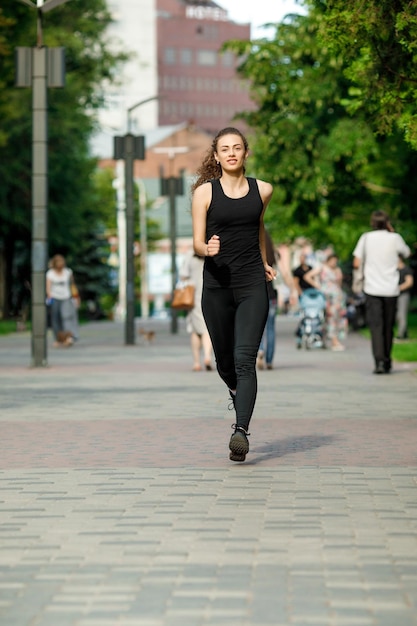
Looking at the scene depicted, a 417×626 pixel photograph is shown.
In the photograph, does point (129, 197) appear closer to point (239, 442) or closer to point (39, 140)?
point (39, 140)

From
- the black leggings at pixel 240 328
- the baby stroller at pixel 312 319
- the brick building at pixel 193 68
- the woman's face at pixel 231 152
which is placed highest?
the brick building at pixel 193 68

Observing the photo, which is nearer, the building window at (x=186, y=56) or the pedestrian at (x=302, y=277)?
the pedestrian at (x=302, y=277)

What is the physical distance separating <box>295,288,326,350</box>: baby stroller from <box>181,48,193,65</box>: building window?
14550 centimetres

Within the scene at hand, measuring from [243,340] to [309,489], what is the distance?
1.51 m

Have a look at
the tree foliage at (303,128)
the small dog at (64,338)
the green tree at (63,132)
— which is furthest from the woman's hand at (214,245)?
the green tree at (63,132)

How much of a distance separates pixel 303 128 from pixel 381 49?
18704mm

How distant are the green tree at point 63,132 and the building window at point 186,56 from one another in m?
115

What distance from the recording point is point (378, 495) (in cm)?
844

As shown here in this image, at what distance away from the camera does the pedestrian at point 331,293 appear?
95.9 feet

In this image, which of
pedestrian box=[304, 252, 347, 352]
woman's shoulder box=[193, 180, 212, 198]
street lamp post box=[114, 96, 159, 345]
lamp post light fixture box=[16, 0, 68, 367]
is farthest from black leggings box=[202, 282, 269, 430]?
street lamp post box=[114, 96, 159, 345]

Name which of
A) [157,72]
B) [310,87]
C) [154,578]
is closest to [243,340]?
[154,578]

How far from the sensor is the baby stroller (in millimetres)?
29016

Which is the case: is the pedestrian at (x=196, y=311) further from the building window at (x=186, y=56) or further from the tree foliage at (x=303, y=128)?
the building window at (x=186, y=56)

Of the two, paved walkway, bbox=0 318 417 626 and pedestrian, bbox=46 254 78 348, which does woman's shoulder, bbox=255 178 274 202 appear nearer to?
paved walkway, bbox=0 318 417 626
